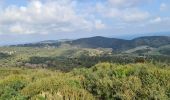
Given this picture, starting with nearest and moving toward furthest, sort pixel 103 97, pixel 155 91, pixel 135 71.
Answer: pixel 155 91 → pixel 103 97 → pixel 135 71

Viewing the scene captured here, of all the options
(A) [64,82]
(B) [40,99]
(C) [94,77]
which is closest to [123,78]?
(C) [94,77]

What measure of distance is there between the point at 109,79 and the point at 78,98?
66.4 inches

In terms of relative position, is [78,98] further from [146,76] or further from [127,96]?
[146,76]

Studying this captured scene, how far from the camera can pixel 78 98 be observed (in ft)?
35.7

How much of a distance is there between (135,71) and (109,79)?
46.0 inches

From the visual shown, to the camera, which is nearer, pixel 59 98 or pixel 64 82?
pixel 59 98

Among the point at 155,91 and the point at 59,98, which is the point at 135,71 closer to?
the point at 155,91

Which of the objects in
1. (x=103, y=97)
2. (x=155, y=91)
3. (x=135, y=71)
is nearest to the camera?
(x=155, y=91)

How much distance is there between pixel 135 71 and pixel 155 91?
2287 mm

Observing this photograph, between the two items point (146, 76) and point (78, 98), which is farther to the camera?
point (146, 76)

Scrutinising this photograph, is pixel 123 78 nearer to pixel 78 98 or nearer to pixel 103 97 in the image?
pixel 103 97

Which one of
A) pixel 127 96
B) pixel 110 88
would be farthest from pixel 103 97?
pixel 127 96

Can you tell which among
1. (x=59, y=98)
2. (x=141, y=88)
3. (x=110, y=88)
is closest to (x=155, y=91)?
(x=141, y=88)

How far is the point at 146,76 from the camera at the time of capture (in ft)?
38.0
